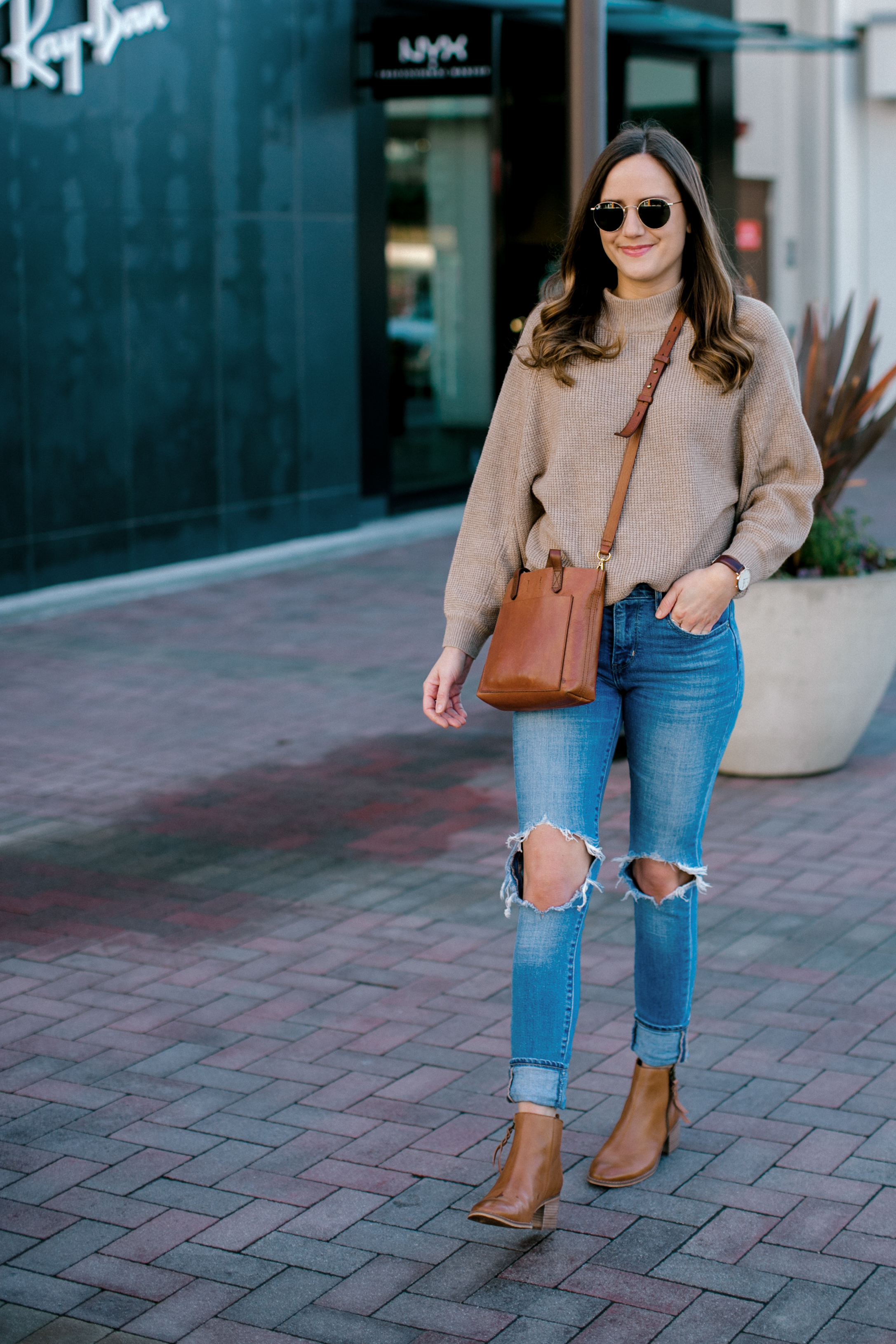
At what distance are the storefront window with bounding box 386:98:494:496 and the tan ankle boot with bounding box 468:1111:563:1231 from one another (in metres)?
11.5

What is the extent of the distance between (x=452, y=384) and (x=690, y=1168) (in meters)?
12.2

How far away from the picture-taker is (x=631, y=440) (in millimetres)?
3201

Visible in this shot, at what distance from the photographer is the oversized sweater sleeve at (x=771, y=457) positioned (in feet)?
10.6

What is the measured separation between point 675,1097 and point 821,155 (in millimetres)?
20917

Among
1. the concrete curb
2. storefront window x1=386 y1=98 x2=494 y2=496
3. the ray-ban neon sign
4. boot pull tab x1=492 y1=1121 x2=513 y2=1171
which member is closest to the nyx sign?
storefront window x1=386 y1=98 x2=494 y2=496

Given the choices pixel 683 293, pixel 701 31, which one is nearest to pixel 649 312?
pixel 683 293

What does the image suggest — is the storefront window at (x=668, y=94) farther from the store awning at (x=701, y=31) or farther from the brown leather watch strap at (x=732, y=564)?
the brown leather watch strap at (x=732, y=564)

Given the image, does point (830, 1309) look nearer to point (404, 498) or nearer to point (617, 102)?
point (404, 498)

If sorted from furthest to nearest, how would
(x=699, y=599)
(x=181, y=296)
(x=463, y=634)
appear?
1. (x=181, y=296)
2. (x=463, y=634)
3. (x=699, y=599)

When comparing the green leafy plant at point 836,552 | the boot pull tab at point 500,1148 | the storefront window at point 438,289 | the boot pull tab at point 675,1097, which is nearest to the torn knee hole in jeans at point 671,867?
the boot pull tab at point 675,1097

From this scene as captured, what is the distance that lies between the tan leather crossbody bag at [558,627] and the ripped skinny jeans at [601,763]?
0.08m

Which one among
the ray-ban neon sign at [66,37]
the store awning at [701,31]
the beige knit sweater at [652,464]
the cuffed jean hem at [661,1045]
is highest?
the store awning at [701,31]

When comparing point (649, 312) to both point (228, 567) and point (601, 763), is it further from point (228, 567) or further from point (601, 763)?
point (228, 567)

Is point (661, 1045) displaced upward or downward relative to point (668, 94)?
downward
